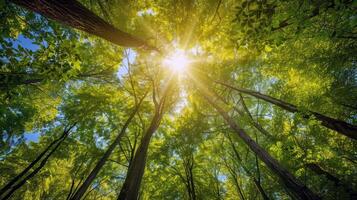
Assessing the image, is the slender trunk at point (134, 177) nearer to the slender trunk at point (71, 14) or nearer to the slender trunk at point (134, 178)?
the slender trunk at point (134, 178)

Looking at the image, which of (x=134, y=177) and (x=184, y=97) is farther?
(x=184, y=97)

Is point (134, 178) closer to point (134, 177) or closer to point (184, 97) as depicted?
point (134, 177)

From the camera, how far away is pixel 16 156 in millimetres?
9617

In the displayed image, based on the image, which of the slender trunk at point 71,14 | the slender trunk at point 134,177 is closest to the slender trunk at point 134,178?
the slender trunk at point 134,177

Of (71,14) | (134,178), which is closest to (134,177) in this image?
(134,178)

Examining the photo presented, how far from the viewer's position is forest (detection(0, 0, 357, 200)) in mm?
2576

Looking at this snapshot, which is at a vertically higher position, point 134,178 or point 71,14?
point 71,14

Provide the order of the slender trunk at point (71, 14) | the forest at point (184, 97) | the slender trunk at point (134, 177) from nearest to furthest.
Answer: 1. the slender trunk at point (71, 14)
2. the forest at point (184, 97)
3. the slender trunk at point (134, 177)

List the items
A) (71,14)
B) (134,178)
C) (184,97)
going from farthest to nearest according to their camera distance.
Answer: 1. (184,97)
2. (134,178)
3. (71,14)

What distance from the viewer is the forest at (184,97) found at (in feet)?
8.45

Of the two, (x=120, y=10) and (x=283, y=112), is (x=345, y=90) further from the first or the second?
(x=120, y=10)

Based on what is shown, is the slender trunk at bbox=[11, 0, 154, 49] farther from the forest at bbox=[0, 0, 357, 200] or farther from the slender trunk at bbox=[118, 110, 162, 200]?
the slender trunk at bbox=[118, 110, 162, 200]

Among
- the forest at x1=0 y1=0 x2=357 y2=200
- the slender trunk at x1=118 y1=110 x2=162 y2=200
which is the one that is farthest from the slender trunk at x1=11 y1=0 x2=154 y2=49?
the slender trunk at x1=118 y1=110 x2=162 y2=200

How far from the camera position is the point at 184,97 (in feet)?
30.8
